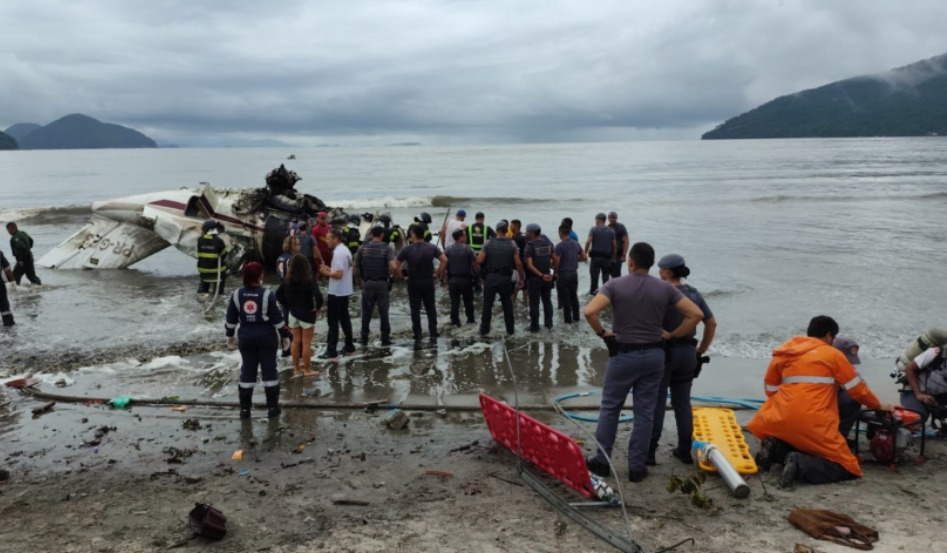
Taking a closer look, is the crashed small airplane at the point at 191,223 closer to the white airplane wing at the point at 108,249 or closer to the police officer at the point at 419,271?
the white airplane wing at the point at 108,249

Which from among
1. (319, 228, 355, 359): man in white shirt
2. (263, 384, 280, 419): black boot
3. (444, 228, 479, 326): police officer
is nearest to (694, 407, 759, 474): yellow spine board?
(263, 384, 280, 419): black boot

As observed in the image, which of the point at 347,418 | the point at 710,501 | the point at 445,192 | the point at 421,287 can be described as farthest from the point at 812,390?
the point at 445,192

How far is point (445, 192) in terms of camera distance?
185ft

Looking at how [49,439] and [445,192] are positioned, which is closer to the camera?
[49,439]

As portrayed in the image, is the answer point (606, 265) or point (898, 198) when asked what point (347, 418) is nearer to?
point (606, 265)

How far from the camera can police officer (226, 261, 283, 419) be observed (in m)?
7.10

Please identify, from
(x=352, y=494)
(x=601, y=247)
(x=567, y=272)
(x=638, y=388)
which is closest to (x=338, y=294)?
(x=567, y=272)

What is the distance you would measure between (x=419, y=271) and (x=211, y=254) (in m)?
5.62

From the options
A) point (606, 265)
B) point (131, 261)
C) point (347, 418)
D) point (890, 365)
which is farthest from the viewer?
point (131, 261)

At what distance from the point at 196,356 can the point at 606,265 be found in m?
7.52

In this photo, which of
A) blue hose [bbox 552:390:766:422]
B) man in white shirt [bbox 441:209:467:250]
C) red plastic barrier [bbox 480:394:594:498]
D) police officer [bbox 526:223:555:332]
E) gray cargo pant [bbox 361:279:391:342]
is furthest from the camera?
man in white shirt [bbox 441:209:467:250]

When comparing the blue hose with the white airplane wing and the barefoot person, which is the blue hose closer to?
the barefoot person

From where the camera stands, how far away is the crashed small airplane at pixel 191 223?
685 inches

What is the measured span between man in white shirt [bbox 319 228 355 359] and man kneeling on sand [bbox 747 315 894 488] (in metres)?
5.75
